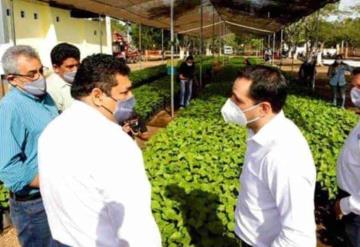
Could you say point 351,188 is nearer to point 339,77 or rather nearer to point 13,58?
point 13,58

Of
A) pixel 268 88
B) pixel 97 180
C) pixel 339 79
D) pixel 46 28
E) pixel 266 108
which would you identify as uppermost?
pixel 46 28

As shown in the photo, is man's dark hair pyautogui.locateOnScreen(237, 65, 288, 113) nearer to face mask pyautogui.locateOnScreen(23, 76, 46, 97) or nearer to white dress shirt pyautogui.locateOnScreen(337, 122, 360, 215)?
white dress shirt pyautogui.locateOnScreen(337, 122, 360, 215)

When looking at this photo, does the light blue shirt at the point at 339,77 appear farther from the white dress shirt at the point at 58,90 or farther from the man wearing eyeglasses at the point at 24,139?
the man wearing eyeglasses at the point at 24,139

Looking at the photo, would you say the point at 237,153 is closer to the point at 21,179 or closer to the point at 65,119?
the point at 21,179

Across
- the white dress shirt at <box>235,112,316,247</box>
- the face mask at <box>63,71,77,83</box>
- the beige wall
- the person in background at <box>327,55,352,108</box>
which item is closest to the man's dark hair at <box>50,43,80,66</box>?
the face mask at <box>63,71,77,83</box>

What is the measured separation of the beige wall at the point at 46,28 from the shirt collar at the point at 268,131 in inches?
739

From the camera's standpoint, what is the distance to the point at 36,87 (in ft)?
10.2

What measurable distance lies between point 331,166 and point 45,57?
2158 centimetres

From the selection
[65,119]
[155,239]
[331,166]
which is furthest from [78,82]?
[331,166]

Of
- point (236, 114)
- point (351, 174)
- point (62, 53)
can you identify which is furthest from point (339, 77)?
point (236, 114)

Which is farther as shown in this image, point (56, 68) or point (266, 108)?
point (56, 68)

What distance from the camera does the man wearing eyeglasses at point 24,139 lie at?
282cm

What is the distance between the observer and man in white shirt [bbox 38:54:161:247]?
1766 millimetres

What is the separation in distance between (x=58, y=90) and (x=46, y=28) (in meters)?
21.9
